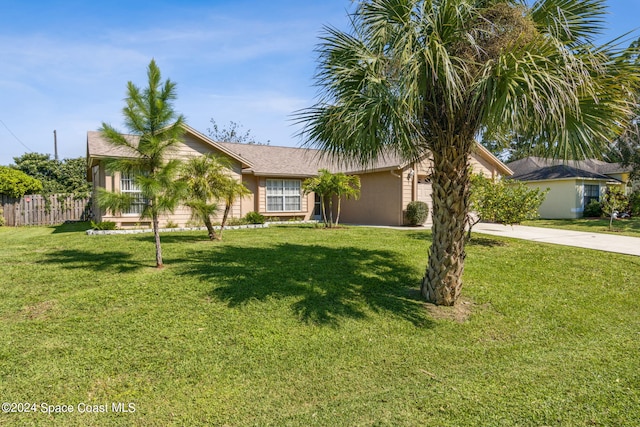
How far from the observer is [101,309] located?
16.9ft

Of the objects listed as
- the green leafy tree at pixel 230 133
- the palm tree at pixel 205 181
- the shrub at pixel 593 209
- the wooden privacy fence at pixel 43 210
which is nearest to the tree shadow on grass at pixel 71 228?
the wooden privacy fence at pixel 43 210

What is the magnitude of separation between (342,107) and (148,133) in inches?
156

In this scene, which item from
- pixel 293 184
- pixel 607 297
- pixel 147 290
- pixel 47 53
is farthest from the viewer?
pixel 293 184

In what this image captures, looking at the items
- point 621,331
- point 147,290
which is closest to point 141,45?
point 147,290

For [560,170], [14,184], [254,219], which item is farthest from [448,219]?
[560,170]

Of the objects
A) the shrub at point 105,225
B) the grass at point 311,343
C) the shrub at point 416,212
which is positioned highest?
the shrub at point 416,212

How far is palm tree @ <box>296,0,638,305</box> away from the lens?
4.51 m

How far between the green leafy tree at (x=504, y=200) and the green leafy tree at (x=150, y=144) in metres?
8.48

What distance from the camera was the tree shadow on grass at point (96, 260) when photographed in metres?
7.32

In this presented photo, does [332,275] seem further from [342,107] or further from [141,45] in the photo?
[141,45]

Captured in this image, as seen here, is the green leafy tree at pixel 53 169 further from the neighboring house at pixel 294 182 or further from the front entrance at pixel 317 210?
the front entrance at pixel 317 210

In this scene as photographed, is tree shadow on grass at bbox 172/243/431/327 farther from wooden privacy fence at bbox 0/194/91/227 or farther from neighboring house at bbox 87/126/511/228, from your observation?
wooden privacy fence at bbox 0/194/91/227

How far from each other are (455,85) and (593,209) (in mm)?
22615

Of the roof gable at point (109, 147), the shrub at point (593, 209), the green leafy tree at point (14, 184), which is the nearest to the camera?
the roof gable at point (109, 147)
